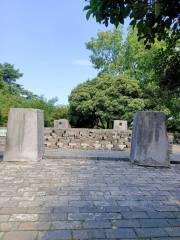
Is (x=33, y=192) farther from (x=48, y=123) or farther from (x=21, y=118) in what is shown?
(x=48, y=123)

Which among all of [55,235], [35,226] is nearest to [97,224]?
[55,235]

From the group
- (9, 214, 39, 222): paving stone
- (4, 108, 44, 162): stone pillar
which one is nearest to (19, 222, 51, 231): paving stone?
(9, 214, 39, 222): paving stone

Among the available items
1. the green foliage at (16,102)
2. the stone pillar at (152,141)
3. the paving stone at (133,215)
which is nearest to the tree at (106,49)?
the green foliage at (16,102)

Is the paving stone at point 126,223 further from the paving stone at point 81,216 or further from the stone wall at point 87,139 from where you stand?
the stone wall at point 87,139

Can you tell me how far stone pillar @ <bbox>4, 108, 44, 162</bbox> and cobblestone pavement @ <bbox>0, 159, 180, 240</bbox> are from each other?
1.86ft

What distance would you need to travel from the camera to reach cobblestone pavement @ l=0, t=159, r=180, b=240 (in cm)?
268

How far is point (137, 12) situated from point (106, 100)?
1454cm

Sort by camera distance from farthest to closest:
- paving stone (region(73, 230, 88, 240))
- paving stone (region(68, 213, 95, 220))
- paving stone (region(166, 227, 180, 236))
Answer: paving stone (region(68, 213, 95, 220))
paving stone (region(166, 227, 180, 236))
paving stone (region(73, 230, 88, 240))

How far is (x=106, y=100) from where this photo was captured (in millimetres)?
17016

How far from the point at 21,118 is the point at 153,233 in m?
4.45

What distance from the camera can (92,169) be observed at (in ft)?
18.9

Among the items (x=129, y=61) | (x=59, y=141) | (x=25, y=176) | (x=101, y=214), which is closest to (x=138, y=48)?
(x=129, y=61)

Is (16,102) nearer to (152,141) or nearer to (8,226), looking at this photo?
(152,141)

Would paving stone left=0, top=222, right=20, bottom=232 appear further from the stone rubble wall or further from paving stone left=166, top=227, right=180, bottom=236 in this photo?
the stone rubble wall
